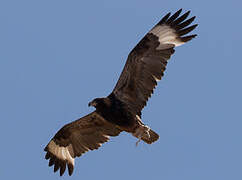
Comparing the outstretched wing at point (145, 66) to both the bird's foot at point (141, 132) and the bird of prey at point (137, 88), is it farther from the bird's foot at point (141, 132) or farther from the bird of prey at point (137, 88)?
the bird's foot at point (141, 132)

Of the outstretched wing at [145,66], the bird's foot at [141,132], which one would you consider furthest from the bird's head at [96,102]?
the bird's foot at [141,132]

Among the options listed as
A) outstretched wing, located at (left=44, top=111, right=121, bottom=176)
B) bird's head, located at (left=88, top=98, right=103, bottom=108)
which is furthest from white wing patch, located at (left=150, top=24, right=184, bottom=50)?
outstretched wing, located at (left=44, top=111, right=121, bottom=176)

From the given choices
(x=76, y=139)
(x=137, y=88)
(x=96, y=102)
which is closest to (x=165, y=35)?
(x=137, y=88)

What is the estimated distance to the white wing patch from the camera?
1438cm

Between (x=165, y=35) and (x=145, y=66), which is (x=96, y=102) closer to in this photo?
(x=145, y=66)

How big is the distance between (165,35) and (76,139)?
3482mm

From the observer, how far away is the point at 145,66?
14.3 m

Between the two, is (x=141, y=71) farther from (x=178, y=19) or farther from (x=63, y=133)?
(x=63, y=133)

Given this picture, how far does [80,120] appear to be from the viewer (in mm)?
15023

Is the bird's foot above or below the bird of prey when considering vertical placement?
A: below

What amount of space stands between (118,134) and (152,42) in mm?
2403

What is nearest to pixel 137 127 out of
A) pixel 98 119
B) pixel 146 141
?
pixel 146 141

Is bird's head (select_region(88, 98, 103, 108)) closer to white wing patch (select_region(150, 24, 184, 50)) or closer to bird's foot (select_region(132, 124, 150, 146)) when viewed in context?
bird's foot (select_region(132, 124, 150, 146))

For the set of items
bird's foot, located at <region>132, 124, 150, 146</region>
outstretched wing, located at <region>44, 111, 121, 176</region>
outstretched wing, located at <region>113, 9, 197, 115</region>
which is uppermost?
outstretched wing, located at <region>113, 9, 197, 115</region>
